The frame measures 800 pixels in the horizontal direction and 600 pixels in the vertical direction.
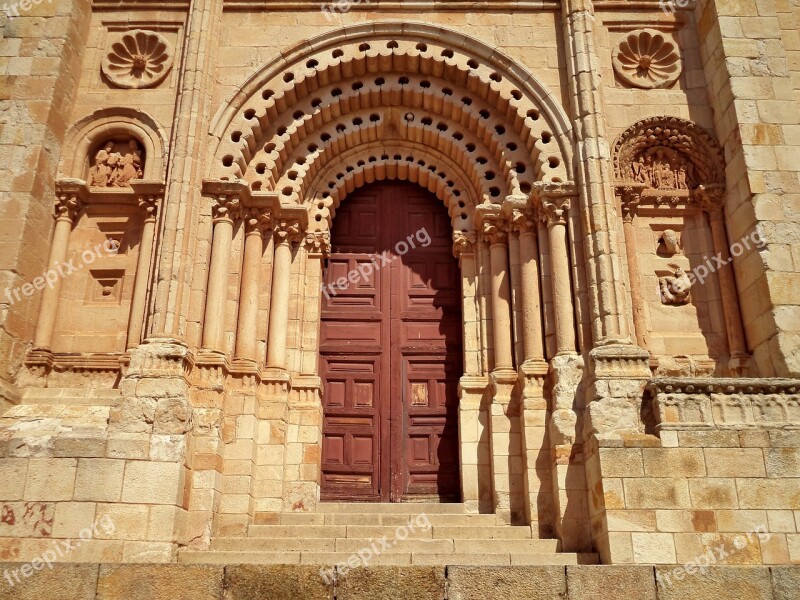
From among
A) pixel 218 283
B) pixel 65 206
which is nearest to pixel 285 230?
pixel 218 283

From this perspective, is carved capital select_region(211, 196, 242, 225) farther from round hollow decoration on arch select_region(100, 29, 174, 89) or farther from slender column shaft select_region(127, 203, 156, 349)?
round hollow decoration on arch select_region(100, 29, 174, 89)

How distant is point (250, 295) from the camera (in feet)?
31.9

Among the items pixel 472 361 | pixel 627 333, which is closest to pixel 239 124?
pixel 472 361

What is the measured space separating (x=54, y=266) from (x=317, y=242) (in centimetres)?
367

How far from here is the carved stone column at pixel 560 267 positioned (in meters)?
9.08

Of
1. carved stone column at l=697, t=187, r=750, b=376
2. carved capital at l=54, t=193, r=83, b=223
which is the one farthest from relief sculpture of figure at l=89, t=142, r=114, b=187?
carved stone column at l=697, t=187, r=750, b=376

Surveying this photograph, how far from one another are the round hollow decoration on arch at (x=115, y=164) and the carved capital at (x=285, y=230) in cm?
209

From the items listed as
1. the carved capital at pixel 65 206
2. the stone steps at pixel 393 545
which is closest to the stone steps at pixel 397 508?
the stone steps at pixel 393 545

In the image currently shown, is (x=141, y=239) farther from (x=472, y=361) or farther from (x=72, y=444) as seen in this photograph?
(x=472, y=361)

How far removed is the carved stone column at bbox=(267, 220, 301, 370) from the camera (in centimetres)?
973

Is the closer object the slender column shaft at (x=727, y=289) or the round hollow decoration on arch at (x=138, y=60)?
the slender column shaft at (x=727, y=289)

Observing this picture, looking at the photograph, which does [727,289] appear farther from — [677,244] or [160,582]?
[160,582]

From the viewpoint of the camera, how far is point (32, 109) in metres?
9.57

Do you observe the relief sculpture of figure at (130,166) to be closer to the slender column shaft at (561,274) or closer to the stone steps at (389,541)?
the stone steps at (389,541)
